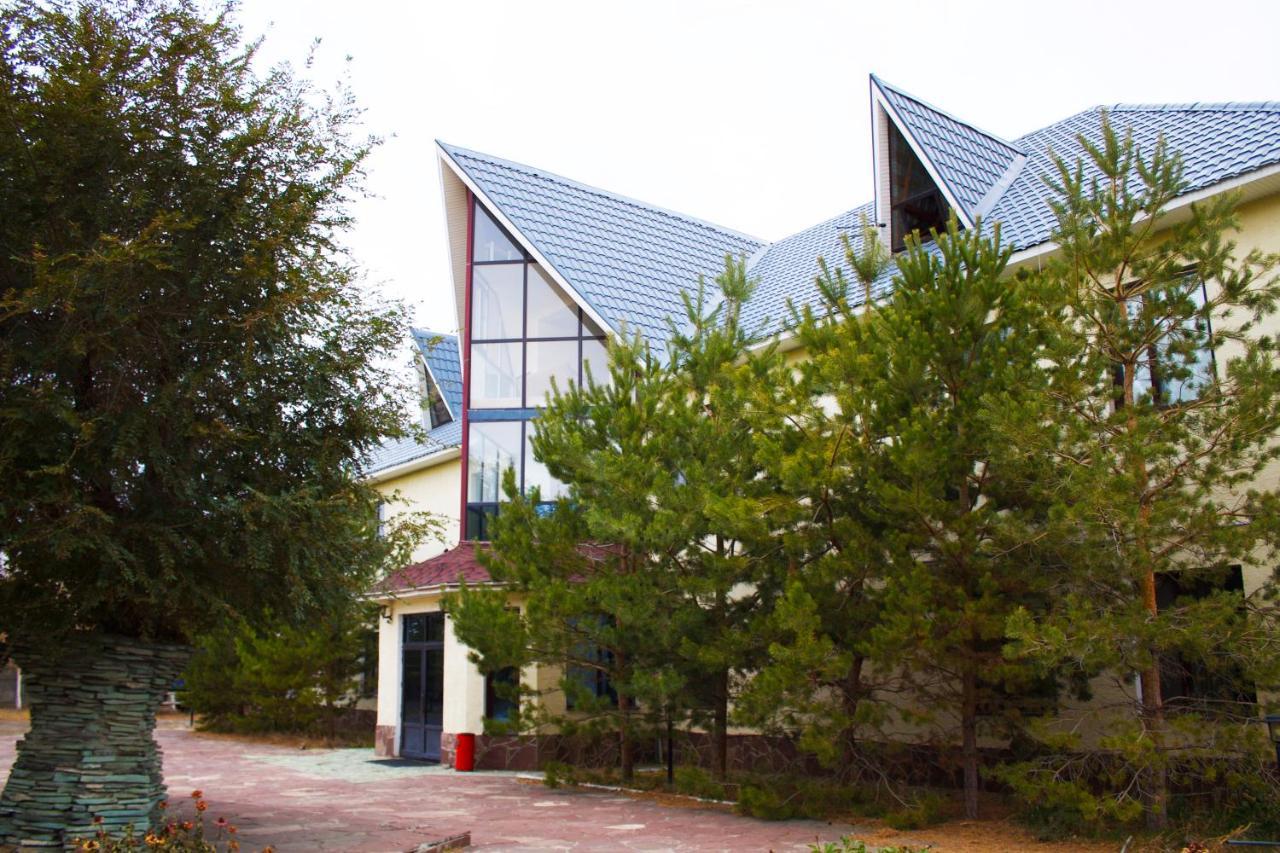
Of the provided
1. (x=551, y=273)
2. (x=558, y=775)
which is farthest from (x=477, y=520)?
(x=558, y=775)

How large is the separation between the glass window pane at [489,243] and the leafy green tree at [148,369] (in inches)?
431

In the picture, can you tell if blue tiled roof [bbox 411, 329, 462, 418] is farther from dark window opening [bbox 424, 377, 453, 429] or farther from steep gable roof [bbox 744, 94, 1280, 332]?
steep gable roof [bbox 744, 94, 1280, 332]

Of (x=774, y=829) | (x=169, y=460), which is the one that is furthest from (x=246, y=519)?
(x=774, y=829)

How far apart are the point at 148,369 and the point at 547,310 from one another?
11578mm

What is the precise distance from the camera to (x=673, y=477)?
13.6 metres

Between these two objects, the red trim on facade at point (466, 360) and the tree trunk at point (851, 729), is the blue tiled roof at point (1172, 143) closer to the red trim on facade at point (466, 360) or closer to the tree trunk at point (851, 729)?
the tree trunk at point (851, 729)

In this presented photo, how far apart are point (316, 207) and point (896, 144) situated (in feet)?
35.7

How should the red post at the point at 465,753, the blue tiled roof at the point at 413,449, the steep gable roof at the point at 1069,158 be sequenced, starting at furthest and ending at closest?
A: the blue tiled roof at the point at 413,449, the red post at the point at 465,753, the steep gable roof at the point at 1069,158

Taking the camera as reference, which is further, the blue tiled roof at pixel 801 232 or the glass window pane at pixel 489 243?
the glass window pane at pixel 489 243

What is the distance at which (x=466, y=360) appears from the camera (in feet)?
68.8

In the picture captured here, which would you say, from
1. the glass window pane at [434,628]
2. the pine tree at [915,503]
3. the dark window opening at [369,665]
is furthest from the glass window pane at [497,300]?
the pine tree at [915,503]

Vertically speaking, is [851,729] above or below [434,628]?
below

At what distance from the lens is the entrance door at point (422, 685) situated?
20.4 meters

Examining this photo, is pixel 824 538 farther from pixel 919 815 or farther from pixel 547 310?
pixel 547 310
